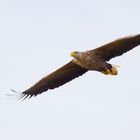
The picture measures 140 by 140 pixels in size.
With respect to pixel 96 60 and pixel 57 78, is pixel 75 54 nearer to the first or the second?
pixel 96 60

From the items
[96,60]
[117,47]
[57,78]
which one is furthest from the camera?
[57,78]

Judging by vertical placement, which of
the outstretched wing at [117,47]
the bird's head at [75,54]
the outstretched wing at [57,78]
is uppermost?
the outstretched wing at [57,78]

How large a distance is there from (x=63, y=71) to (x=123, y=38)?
1996 millimetres

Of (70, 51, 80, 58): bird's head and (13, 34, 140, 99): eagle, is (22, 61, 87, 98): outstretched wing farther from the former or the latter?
(70, 51, 80, 58): bird's head

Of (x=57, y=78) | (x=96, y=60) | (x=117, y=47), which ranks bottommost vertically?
(x=96, y=60)

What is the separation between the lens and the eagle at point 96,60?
1322 cm

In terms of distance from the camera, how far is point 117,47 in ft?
44.7

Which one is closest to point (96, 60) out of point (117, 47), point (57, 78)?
point (117, 47)

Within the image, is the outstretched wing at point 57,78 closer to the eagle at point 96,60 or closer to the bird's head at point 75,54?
the eagle at point 96,60

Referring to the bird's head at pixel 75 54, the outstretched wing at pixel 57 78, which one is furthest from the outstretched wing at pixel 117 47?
the outstretched wing at pixel 57 78

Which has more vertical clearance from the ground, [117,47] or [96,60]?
[117,47]

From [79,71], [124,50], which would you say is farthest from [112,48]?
[79,71]

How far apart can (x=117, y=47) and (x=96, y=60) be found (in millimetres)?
643

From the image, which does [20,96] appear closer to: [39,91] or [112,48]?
[39,91]
